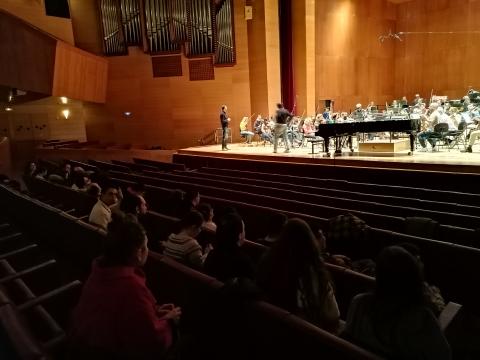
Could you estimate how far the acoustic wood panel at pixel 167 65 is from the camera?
40.0ft

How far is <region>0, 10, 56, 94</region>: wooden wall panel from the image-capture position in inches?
337

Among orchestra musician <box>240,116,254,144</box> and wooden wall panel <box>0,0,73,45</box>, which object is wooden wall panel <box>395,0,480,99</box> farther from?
wooden wall panel <box>0,0,73,45</box>

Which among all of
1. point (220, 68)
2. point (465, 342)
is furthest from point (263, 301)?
point (220, 68)

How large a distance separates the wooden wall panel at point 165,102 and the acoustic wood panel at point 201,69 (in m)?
0.16

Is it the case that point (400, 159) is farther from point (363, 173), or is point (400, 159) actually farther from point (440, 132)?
point (440, 132)

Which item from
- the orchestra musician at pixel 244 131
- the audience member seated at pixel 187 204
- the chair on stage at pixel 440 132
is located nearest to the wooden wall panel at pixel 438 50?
the orchestra musician at pixel 244 131

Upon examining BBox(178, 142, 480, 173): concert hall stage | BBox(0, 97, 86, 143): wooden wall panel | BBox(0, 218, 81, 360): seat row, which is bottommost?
BBox(0, 218, 81, 360): seat row

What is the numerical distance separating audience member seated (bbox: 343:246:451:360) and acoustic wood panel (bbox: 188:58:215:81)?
11491 millimetres

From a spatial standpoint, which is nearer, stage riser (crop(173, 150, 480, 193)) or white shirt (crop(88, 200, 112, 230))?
white shirt (crop(88, 200, 112, 230))

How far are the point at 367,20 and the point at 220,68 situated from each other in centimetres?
615

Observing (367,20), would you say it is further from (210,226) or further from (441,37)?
(210,226)

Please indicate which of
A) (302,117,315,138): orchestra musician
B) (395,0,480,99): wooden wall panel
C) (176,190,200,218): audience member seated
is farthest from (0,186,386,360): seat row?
(395,0,480,99): wooden wall panel

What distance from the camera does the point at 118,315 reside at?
1.49m

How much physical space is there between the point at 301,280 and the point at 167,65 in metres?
11.5
